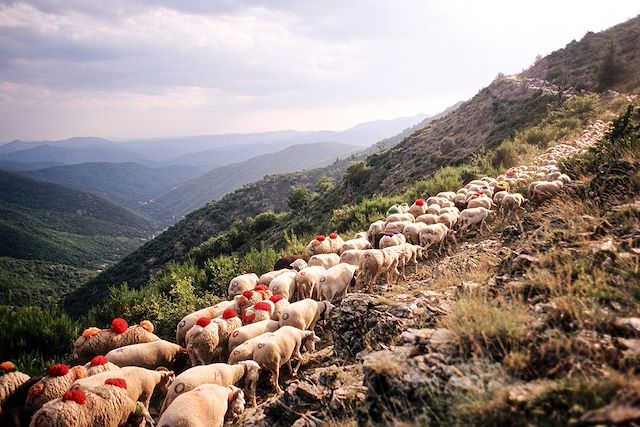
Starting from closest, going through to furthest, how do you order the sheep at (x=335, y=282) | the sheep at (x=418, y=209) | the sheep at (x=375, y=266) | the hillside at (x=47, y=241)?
the sheep at (x=335, y=282) → the sheep at (x=375, y=266) → the sheep at (x=418, y=209) → the hillside at (x=47, y=241)

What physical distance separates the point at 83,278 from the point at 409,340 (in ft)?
362

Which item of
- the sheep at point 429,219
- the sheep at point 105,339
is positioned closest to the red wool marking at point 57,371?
the sheep at point 105,339

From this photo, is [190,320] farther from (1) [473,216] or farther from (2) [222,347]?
(1) [473,216]

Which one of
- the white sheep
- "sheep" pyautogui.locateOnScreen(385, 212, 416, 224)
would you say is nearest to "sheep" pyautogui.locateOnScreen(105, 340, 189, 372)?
the white sheep

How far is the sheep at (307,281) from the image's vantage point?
848cm

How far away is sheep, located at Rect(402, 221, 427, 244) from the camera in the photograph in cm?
1045

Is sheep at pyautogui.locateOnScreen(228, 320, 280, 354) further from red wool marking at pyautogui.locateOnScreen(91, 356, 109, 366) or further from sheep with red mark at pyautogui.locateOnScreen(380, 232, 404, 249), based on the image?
sheep with red mark at pyautogui.locateOnScreen(380, 232, 404, 249)

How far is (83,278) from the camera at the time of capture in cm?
9406

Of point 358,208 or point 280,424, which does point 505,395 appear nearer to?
point 280,424

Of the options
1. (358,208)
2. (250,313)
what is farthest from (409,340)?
(358,208)

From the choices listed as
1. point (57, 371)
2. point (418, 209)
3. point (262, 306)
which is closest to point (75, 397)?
point (57, 371)

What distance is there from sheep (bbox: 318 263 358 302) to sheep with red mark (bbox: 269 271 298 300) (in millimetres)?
775

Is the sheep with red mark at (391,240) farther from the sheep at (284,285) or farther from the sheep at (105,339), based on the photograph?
the sheep at (105,339)

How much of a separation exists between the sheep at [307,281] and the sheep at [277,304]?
0.61 meters
